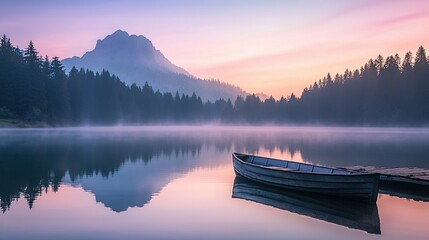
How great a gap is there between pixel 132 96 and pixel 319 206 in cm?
15696

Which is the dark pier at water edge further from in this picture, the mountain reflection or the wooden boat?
the mountain reflection

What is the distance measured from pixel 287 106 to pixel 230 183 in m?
169

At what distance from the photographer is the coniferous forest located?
10600 cm

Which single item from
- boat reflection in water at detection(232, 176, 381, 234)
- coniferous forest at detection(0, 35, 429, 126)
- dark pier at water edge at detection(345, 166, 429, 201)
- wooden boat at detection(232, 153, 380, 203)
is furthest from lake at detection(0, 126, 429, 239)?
coniferous forest at detection(0, 35, 429, 126)

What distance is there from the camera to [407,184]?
26391 millimetres

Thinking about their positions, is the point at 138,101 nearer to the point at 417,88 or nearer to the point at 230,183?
the point at 417,88

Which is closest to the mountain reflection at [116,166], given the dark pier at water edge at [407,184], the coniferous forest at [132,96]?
the dark pier at water edge at [407,184]

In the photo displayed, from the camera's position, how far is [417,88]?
385 ft

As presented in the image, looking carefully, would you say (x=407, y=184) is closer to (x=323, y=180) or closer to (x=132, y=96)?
(x=323, y=180)

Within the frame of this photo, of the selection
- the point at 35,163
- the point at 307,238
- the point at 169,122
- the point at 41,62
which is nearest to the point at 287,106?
the point at 169,122

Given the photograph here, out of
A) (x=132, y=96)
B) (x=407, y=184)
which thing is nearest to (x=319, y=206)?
(x=407, y=184)

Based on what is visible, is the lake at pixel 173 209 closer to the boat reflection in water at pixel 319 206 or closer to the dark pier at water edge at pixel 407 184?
the boat reflection in water at pixel 319 206

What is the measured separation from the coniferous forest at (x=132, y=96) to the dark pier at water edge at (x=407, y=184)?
9463 centimetres

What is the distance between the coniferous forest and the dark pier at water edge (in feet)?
310
